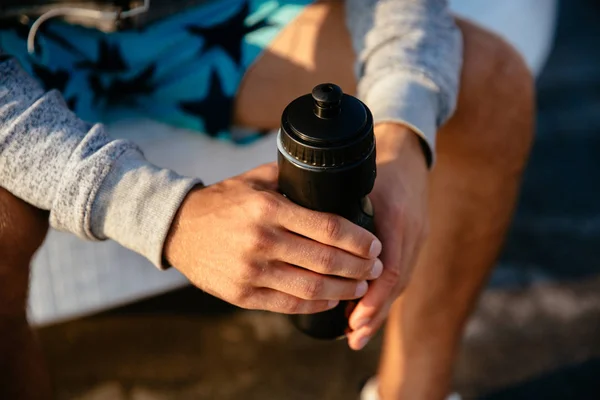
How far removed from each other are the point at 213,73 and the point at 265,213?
38 centimetres

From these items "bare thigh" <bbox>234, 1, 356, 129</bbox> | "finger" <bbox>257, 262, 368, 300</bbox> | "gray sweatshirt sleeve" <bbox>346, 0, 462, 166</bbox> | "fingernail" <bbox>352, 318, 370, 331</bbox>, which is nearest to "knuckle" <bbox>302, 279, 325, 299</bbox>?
"finger" <bbox>257, 262, 368, 300</bbox>

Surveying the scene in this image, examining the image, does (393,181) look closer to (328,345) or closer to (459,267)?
(459,267)

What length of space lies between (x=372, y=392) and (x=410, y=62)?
23.0 inches

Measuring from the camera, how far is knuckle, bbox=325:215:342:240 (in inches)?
25.5

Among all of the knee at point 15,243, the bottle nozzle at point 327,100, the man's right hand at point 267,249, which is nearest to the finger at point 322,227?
the man's right hand at point 267,249

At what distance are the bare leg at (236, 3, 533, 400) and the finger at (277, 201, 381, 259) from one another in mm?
374

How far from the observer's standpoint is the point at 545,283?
1.37 meters

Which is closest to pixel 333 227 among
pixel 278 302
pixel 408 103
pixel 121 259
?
pixel 278 302

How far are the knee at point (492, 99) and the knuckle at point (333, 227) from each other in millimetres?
397

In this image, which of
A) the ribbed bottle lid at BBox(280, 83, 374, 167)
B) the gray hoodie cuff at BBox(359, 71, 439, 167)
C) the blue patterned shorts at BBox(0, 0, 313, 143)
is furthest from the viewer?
the blue patterned shorts at BBox(0, 0, 313, 143)

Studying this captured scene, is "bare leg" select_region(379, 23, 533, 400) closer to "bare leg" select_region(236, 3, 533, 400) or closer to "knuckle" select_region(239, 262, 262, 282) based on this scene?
"bare leg" select_region(236, 3, 533, 400)

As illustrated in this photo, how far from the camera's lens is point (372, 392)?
1.15 metres

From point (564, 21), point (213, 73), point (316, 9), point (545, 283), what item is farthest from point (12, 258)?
point (564, 21)

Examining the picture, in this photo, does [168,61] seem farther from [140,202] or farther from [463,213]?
[463,213]
